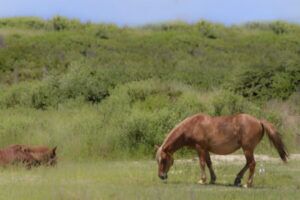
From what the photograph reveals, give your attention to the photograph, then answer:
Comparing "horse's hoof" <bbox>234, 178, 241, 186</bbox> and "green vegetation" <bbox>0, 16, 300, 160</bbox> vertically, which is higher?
"horse's hoof" <bbox>234, 178, 241, 186</bbox>

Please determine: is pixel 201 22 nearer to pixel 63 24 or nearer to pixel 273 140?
pixel 63 24

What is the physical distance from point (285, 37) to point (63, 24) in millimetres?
22800

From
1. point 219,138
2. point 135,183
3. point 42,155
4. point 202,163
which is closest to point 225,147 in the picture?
point 219,138

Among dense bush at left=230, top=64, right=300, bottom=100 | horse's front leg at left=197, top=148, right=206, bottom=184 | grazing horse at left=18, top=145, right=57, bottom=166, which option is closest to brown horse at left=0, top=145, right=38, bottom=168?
grazing horse at left=18, top=145, right=57, bottom=166

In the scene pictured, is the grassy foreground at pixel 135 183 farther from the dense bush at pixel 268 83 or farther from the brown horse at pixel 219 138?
the dense bush at pixel 268 83

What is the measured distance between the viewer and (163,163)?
1873cm

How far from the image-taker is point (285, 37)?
71.6 m

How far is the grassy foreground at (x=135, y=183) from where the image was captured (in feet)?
48.1

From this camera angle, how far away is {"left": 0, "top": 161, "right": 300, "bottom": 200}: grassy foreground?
14656mm

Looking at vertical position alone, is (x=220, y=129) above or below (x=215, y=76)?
above

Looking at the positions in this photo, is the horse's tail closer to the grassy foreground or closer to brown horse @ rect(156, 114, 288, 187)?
brown horse @ rect(156, 114, 288, 187)

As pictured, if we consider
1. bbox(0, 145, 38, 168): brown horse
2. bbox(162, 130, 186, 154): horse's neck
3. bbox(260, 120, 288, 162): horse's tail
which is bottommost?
bbox(0, 145, 38, 168): brown horse

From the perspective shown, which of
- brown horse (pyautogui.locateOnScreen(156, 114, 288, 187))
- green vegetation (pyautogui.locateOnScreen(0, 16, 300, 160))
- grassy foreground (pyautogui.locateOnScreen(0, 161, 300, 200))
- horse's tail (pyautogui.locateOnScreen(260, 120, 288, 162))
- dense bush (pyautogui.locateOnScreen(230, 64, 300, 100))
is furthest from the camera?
dense bush (pyautogui.locateOnScreen(230, 64, 300, 100))

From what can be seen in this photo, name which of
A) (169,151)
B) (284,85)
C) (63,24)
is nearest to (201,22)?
(63,24)
